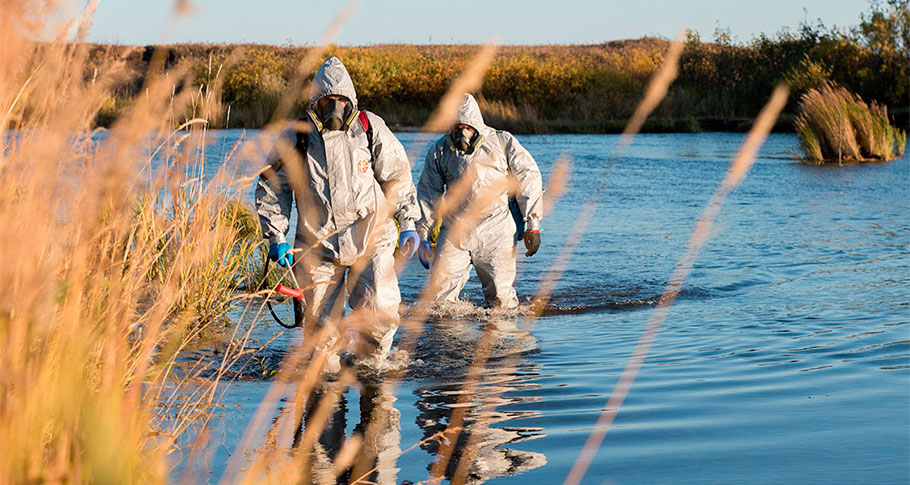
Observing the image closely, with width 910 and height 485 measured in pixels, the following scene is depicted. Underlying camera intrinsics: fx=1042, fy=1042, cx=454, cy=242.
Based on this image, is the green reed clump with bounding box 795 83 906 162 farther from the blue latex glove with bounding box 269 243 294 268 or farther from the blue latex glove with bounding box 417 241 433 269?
the blue latex glove with bounding box 269 243 294 268

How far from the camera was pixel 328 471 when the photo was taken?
4.40 metres

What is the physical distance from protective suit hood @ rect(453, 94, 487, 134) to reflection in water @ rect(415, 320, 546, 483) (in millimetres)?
1608

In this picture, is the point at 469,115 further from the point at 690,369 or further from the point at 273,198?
the point at 690,369

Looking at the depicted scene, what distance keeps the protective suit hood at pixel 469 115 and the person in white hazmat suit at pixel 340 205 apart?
6.71 feet

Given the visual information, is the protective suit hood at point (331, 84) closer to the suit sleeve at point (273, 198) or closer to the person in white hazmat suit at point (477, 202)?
the suit sleeve at point (273, 198)

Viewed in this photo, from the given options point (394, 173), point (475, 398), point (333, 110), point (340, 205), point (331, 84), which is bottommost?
point (475, 398)

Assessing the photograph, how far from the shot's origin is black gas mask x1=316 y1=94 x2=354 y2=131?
19.3 feet

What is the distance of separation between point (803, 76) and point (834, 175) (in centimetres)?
1603

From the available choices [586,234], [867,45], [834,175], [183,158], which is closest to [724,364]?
[183,158]

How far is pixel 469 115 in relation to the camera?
8.30 meters

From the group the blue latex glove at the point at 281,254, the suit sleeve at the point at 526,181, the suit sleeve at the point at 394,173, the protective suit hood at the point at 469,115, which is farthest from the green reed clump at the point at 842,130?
the blue latex glove at the point at 281,254

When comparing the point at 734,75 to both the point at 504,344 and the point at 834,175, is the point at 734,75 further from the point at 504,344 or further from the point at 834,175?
the point at 504,344

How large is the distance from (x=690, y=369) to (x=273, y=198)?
2782 millimetres

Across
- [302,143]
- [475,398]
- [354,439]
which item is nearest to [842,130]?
[475,398]
